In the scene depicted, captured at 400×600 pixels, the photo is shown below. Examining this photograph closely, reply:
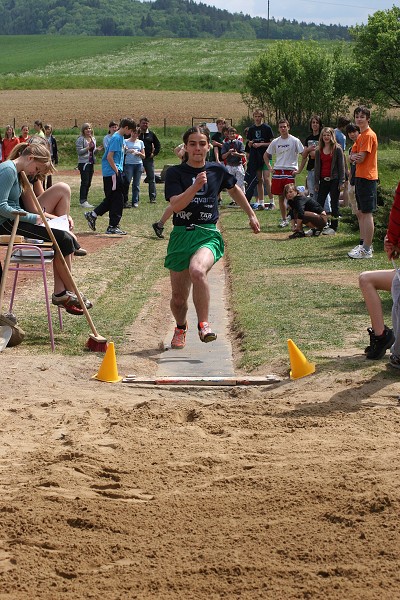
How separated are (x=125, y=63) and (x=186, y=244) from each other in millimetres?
104424

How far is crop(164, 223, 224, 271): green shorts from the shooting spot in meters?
8.82

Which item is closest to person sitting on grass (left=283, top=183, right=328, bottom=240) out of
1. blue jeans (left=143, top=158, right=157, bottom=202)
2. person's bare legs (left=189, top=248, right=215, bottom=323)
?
blue jeans (left=143, top=158, right=157, bottom=202)

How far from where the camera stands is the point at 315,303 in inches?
426

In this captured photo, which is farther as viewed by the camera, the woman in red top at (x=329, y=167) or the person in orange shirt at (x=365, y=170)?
the woman in red top at (x=329, y=167)

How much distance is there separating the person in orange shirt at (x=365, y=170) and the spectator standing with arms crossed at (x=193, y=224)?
5421mm

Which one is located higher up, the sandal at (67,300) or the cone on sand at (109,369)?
the sandal at (67,300)

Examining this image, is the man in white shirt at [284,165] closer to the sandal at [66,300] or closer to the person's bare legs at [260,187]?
the person's bare legs at [260,187]

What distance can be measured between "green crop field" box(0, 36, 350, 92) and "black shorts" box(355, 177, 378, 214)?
252 ft

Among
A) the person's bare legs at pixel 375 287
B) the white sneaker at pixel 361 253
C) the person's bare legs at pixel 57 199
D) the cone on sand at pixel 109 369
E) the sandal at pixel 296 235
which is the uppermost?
the person's bare legs at pixel 57 199

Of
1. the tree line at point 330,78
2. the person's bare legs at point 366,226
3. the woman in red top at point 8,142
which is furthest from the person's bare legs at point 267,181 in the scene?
the tree line at point 330,78

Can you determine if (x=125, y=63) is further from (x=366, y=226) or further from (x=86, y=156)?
(x=366, y=226)

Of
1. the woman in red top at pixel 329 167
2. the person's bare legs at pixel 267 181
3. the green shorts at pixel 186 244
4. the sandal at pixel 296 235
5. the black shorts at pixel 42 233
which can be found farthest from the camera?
the person's bare legs at pixel 267 181

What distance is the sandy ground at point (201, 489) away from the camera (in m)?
4.13

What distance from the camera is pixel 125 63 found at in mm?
109500
